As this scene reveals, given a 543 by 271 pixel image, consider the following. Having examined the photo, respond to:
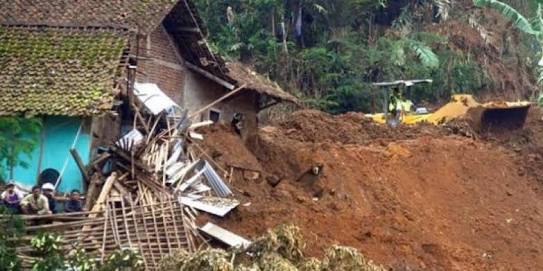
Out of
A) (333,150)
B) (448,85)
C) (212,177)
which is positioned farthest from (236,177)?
(448,85)

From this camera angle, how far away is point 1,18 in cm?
1945

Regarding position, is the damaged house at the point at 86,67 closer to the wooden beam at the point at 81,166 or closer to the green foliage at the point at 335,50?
the wooden beam at the point at 81,166

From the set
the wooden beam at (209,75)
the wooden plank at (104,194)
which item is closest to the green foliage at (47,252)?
the wooden plank at (104,194)

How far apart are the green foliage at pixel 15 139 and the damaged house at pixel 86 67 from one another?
34.1 inches

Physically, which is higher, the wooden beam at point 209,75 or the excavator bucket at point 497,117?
the wooden beam at point 209,75

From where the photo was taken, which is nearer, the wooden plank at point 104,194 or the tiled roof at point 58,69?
the wooden plank at point 104,194

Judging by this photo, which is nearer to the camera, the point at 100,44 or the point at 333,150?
the point at 100,44

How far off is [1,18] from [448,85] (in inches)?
698

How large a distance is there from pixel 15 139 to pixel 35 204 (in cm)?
152

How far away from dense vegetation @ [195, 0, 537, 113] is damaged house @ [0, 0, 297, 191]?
32.0 ft

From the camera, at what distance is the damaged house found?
17219 millimetres

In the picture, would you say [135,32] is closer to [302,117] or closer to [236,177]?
[236,177]

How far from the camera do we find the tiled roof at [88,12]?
62.8ft

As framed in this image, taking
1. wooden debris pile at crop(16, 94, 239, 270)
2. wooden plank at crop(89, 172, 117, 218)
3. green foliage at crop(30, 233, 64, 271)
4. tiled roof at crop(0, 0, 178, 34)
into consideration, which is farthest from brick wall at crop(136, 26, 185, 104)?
green foliage at crop(30, 233, 64, 271)
